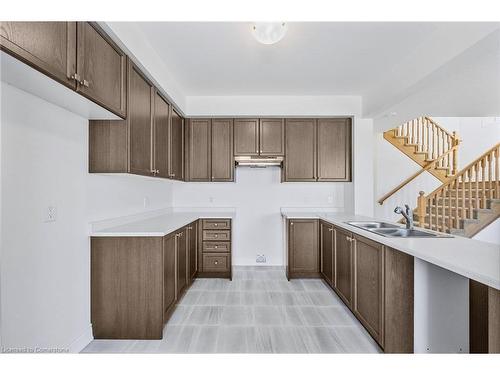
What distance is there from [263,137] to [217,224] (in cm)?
147

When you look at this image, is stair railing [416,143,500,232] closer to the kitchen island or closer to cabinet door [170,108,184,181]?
the kitchen island

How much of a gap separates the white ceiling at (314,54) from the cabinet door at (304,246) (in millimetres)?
1818

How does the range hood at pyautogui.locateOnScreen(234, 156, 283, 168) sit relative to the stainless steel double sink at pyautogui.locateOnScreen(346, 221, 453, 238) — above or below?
above

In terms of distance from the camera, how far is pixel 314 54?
8.75ft

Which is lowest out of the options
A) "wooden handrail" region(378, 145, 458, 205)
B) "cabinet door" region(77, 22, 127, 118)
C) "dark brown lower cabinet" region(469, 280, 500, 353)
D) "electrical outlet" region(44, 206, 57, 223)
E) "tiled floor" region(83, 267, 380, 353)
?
"tiled floor" region(83, 267, 380, 353)

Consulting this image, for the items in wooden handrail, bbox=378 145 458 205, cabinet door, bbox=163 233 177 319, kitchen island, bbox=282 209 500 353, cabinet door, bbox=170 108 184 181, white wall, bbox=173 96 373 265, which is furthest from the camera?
wooden handrail, bbox=378 145 458 205

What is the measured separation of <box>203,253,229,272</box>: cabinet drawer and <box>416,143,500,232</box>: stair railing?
3.26 m

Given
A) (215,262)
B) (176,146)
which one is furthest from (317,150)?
(215,262)

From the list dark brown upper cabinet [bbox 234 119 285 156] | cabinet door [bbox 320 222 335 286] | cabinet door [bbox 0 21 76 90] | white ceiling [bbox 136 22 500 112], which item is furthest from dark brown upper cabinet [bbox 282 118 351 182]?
cabinet door [bbox 0 21 76 90]

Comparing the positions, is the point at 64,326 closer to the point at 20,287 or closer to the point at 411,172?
the point at 20,287

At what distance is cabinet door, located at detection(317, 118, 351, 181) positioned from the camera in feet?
13.2

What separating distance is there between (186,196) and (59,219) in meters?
2.59

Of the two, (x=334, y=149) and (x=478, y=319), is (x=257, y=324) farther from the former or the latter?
(x=334, y=149)
